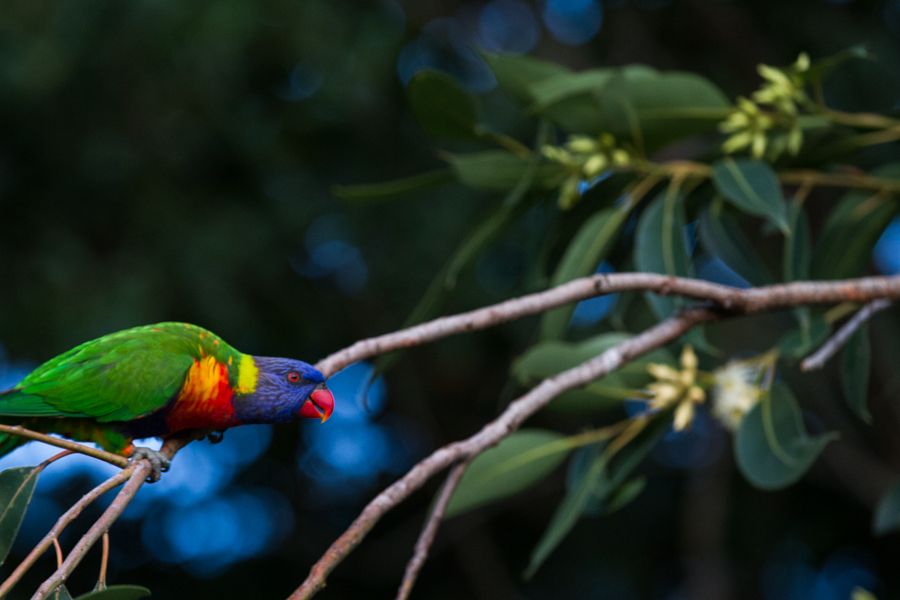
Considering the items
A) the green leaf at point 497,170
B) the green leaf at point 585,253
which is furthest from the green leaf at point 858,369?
the green leaf at point 497,170

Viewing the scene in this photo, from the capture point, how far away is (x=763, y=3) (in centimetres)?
489

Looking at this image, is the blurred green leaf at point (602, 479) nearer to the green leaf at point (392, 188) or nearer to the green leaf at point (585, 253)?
the green leaf at point (585, 253)

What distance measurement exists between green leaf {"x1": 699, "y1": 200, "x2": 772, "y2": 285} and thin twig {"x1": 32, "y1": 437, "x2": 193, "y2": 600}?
1285mm

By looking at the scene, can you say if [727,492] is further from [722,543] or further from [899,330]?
[899,330]

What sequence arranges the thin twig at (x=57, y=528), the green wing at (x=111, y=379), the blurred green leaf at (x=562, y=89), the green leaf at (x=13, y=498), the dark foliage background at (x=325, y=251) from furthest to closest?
the dark foliage background at (x=325, y=251), the blurred green leaf at (x=562, y=89), the green wing at (x=111, y=379), the green leaf at (x=13, y=498), the thin twig at (x=57, y=528)

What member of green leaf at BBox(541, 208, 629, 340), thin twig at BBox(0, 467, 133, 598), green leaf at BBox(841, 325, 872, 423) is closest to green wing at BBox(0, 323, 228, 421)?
thin twig at BBox(0, 467, 133, 598)

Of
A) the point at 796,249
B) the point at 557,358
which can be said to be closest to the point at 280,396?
the point at 557,358

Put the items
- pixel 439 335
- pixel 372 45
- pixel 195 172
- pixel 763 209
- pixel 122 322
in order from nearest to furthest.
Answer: pixel 439 335, pixel 763 209, pixel 122 322, pixel 372 45, pixel 195 172

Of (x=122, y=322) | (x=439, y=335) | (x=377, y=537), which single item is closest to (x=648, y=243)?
(x=439, y=335)

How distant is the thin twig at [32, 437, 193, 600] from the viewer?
47.6 inches

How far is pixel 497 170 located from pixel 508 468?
627mm

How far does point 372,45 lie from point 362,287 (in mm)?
1149

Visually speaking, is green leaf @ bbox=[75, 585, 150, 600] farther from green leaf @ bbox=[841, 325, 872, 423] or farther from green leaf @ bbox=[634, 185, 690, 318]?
green leaf @ bbox=[841, 325, 872, 423]

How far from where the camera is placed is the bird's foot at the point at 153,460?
158 cm
